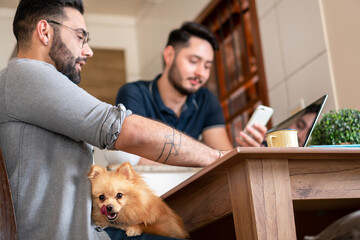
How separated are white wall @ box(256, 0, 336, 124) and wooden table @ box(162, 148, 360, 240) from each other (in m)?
1.16

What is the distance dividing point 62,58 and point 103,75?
3.26 meters

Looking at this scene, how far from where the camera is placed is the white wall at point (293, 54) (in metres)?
2.43

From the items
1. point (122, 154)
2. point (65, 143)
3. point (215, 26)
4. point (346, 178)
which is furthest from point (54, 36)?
point (215, 26)

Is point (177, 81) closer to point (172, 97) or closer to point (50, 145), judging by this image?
point (172, 97)

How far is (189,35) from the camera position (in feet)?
9.48

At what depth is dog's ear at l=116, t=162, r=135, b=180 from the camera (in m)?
1.32

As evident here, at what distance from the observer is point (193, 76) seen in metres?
2.76

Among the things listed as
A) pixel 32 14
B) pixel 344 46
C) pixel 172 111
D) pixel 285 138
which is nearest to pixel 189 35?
pixel 172 111

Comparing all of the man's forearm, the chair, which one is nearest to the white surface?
the man's forearm

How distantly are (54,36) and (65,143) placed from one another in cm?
36

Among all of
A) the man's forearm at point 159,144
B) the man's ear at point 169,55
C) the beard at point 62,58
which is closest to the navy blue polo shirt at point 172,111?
the man's ear at point 169,55

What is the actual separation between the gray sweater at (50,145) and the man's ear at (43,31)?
183mm

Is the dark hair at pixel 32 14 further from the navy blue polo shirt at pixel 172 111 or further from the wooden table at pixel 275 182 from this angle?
the navy blue polo shirt at pixel 172 111

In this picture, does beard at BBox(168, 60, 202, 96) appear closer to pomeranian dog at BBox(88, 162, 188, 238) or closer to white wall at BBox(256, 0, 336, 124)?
white wall at BBox(256, 0, 336, 124)
